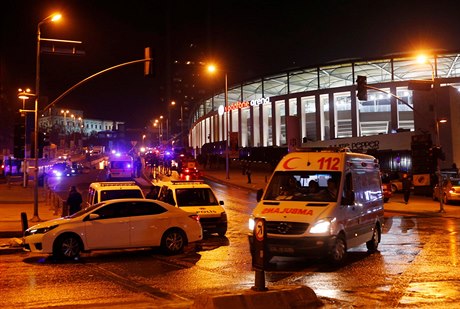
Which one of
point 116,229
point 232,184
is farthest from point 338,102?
point 116,229

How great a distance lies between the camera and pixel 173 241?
42.8 ft

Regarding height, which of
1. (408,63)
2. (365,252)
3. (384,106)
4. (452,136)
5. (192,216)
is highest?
(408,63)

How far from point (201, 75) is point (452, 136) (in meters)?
117

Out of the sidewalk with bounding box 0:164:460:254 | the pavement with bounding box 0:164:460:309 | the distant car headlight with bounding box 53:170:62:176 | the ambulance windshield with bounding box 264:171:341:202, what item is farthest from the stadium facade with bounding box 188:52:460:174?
the ambulance windshield with bounding box 264:171:341:202

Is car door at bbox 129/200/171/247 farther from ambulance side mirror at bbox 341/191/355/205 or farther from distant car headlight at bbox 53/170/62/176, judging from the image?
distant car headlight at bbox 53/170/62/176

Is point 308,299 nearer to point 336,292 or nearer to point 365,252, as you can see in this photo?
point 336,292

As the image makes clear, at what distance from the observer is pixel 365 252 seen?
13.2m

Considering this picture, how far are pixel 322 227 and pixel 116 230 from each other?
5.08 m

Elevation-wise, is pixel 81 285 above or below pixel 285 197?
below

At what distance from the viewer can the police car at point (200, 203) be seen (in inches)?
635

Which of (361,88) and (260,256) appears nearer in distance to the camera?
(260,256)

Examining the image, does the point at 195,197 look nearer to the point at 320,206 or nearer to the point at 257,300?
the point at 320,206

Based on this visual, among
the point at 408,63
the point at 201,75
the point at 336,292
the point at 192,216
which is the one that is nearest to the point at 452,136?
the point at 408,63

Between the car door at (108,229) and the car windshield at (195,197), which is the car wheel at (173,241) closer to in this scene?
the car door at (108,229)
